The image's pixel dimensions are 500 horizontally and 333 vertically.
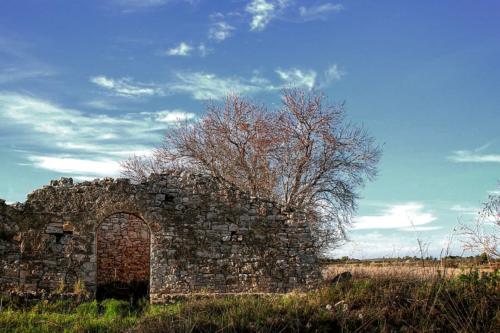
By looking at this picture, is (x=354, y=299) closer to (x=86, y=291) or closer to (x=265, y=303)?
(x=265, y=303)

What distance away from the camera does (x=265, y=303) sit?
8.86 metres

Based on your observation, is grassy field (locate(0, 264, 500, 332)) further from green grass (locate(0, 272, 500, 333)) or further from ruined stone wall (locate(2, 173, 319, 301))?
ruined stone wall (locate(2, 173, 319, 301))

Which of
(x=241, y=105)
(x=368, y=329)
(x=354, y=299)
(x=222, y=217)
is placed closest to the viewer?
(x=368, y=329)

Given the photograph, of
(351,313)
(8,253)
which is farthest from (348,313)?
(8,253)

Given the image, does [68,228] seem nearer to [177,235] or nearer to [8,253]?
[8,253]

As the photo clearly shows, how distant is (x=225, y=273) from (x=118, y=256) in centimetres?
597

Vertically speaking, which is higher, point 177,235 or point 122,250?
point 177,235

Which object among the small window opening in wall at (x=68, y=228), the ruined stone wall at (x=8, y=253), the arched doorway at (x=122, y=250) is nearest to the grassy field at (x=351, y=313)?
A: the ruined stone wall at (x=8, y=253)

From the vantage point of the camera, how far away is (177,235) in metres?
14.4

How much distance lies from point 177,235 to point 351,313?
720cm

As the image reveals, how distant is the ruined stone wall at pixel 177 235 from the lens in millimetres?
13961

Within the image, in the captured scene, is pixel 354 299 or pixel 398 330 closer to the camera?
pixel 398 330

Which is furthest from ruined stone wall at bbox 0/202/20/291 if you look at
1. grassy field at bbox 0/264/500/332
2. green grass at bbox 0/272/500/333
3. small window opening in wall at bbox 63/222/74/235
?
green grass at bbox 0/272/500/333

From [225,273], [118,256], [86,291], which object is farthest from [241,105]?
[86,291]
